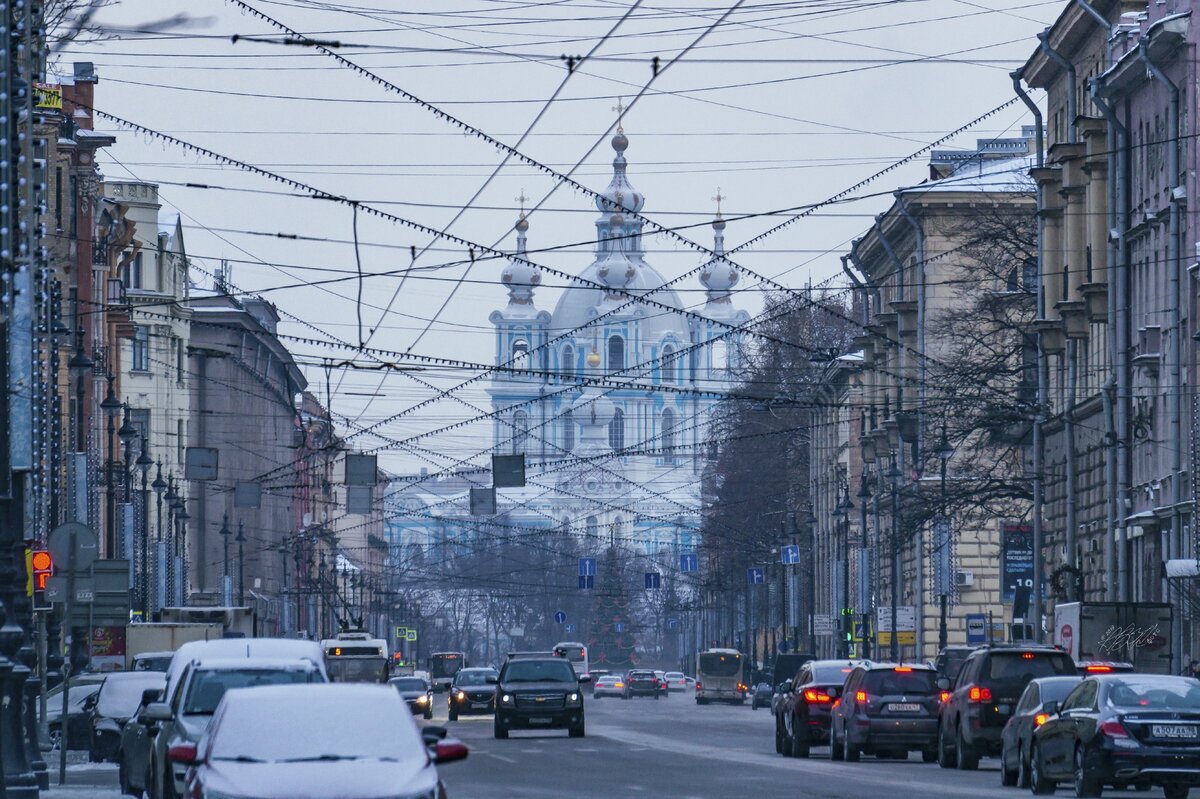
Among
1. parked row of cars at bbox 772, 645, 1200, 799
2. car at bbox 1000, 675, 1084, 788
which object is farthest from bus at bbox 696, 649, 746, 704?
car at bbox 1000, 675, 1084, 788

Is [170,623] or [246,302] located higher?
[246,302]

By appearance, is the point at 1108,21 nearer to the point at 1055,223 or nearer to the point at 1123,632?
the point at 1055,223

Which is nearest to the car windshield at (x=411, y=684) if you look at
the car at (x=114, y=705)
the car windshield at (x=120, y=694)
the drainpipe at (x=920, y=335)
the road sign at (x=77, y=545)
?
the drainpipe at (x=920, y=335)

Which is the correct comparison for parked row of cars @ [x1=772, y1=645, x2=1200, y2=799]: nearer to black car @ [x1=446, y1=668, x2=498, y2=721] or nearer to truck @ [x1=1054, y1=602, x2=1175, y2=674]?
truck @ [x1=1054, y1=602, x2=1175, y2=674]

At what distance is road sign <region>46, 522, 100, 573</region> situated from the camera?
28094 millimetres

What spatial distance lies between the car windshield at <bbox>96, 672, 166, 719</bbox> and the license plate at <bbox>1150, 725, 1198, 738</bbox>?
15.4m

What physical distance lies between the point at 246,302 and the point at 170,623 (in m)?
71.7

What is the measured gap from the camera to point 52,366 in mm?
39062

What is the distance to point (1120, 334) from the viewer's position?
51.3m

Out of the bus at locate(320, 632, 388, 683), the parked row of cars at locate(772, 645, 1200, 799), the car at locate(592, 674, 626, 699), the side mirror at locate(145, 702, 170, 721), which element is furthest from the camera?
the car at locate(592, 674, 626, 699)

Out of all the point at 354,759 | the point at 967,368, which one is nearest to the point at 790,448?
the point at 967,368

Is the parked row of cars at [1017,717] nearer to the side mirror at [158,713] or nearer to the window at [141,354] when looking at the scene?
the side mirror at [158,713]

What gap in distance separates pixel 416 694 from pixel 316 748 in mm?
53879

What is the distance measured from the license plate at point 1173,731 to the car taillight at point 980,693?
730 cm
